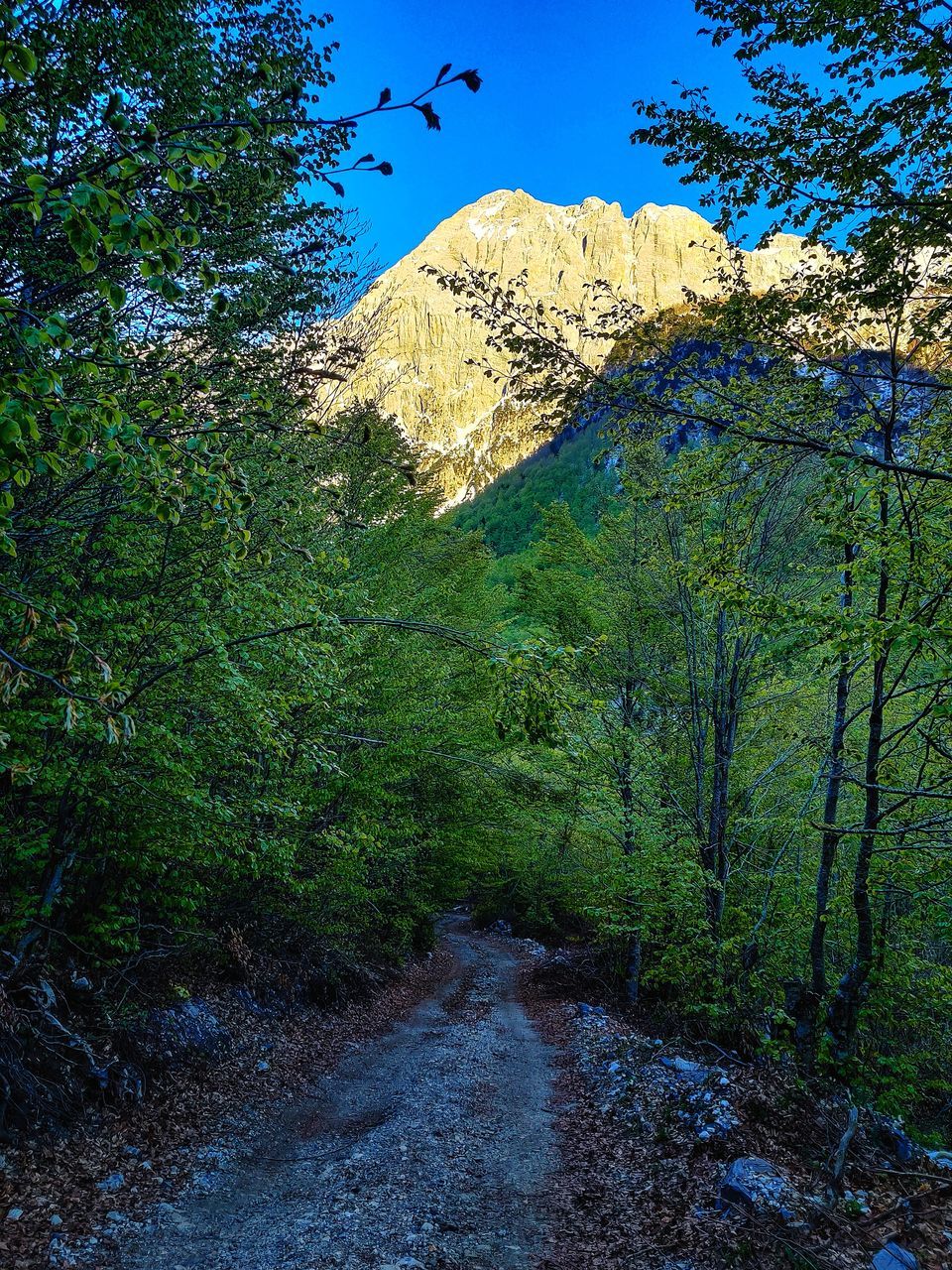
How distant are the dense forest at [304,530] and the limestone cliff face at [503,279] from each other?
1.11 meters

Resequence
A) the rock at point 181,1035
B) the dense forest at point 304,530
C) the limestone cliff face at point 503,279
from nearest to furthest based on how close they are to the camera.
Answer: the dense forest at point 304,530 < the rock at point 181,1035 < the limestone cliff face at point 503,279

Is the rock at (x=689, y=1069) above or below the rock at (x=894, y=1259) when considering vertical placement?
below

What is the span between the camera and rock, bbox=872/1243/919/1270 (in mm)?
3506

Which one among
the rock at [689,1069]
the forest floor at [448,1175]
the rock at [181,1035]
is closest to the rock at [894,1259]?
the forest floor at [448,1175]

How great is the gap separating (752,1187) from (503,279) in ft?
25.8

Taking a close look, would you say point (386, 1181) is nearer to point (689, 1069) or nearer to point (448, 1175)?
point (448, 1175)

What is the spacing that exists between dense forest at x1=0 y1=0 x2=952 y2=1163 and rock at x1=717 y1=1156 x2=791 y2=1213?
228cm

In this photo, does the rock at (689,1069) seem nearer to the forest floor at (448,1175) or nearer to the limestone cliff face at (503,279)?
the forest floor at (448,1175)

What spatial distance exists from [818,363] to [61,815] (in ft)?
25.3

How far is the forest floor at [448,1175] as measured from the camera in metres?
4.31

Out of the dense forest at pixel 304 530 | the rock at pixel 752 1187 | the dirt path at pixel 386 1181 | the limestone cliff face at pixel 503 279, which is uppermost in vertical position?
the limestone cliff face at pixel 503 279

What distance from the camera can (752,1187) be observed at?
470cm

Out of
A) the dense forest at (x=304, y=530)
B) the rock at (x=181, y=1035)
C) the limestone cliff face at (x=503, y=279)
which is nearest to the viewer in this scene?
the dense forest at (x=304, y=530)

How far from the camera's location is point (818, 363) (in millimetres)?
4996
